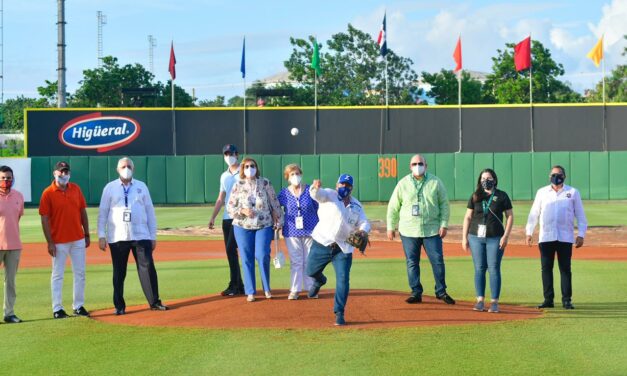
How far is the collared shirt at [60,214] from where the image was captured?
38.0ft

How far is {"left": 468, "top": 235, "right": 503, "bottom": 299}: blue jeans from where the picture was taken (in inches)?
456

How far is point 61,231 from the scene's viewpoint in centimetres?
1156

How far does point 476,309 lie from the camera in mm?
11727

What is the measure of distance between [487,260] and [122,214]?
4556 mm

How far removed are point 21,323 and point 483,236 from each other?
5.68 m

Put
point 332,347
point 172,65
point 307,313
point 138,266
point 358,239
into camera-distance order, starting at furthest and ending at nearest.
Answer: point 172,65 < point 138,266 < point 307,313 < point 358,239 < point 332,347

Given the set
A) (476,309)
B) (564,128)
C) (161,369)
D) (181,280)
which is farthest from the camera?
(564,128)

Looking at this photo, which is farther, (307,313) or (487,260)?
(487,260)

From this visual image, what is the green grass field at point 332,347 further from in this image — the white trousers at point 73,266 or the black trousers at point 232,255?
the black trousers at point 232,255

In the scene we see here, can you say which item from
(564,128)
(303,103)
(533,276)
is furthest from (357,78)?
(533,276)

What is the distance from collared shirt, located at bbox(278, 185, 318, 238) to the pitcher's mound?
0.88 metres

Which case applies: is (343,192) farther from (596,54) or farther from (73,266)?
(596,54)

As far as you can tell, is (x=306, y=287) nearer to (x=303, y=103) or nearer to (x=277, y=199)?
(x=277, y=199)

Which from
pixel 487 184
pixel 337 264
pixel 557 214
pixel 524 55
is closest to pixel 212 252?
pixel 557 214
